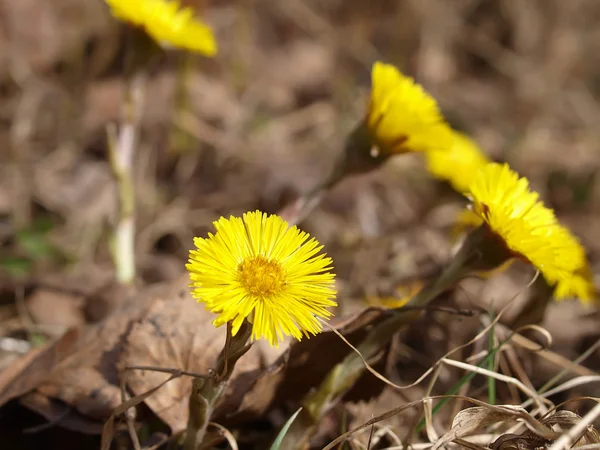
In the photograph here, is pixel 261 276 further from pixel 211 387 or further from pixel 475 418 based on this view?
pixel 475 418

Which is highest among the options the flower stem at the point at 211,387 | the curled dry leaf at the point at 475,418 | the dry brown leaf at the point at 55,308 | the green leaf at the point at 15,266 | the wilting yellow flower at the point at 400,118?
the green leaf at the point at 15,266

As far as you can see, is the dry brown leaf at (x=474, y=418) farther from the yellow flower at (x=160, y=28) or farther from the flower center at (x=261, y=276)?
the yellow flower at (x=160, y=28)

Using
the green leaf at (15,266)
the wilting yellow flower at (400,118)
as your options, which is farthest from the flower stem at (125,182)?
the wilting yellow flower at (400,118)

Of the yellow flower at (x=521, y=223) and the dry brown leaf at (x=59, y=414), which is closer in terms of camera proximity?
the yellow flower at (x=521, y=223)

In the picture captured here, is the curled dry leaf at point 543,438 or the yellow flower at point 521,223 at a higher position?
the yellow flower at point 521,223

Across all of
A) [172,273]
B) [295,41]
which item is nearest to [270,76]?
[295,41]

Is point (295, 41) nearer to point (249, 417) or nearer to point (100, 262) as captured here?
point (100, 262)

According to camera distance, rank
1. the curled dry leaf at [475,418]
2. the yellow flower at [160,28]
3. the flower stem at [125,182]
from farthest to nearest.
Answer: the flower stem at [125,182], the yellow flower at [160,28], the curled dry leaf at [475,418]
